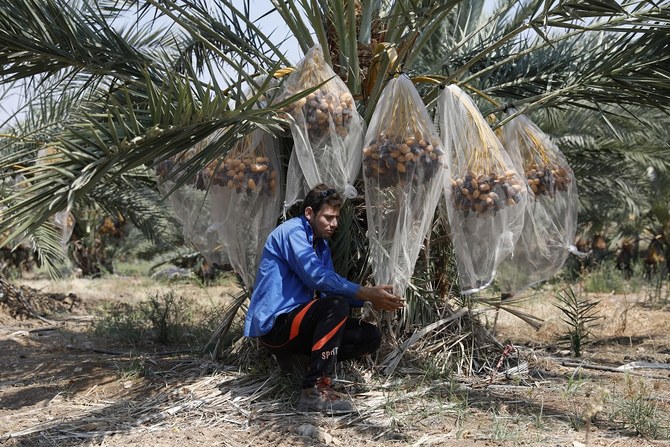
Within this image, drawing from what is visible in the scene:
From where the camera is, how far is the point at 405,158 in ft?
13.9

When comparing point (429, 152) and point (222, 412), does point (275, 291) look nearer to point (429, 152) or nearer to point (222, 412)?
point (222, 412)

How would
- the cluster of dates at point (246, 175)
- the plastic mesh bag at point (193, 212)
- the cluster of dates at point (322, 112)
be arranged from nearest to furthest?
the cluster of dates at point (322, 112)
the cluster of dates at point (246, 175)
the plastic mesh bag at point (193, 212)

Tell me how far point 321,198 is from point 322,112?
0.44m

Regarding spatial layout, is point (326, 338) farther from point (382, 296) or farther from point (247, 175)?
point (247, 175)

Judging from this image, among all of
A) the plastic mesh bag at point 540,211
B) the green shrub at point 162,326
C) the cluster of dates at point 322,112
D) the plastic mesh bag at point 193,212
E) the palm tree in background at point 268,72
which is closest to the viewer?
the palm tree in background at point 268,72

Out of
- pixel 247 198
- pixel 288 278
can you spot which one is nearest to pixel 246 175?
pixel 247 198

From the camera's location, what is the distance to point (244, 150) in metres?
4.58

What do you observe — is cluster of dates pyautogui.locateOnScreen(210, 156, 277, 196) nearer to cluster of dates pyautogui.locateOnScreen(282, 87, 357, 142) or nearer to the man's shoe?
cluster of dates pyautogui.locateOnScreen(282, 87, 357, 142)

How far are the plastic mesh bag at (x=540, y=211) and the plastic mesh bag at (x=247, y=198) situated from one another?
1.31 meters

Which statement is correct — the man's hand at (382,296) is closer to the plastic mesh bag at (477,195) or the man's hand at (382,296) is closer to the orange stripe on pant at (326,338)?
the orange stripe on pant at (326,338)

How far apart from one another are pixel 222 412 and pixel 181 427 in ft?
0.87

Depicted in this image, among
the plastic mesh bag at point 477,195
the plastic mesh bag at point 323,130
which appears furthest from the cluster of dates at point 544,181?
the plastic mesh bag at point 323,130

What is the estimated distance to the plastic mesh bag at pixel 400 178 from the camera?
4250 mm

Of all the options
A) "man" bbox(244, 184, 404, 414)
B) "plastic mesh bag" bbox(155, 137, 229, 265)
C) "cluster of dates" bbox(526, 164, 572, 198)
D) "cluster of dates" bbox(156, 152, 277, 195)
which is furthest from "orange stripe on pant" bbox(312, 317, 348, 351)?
"cluster of dates" bbox(526, 164, 572, 198)
